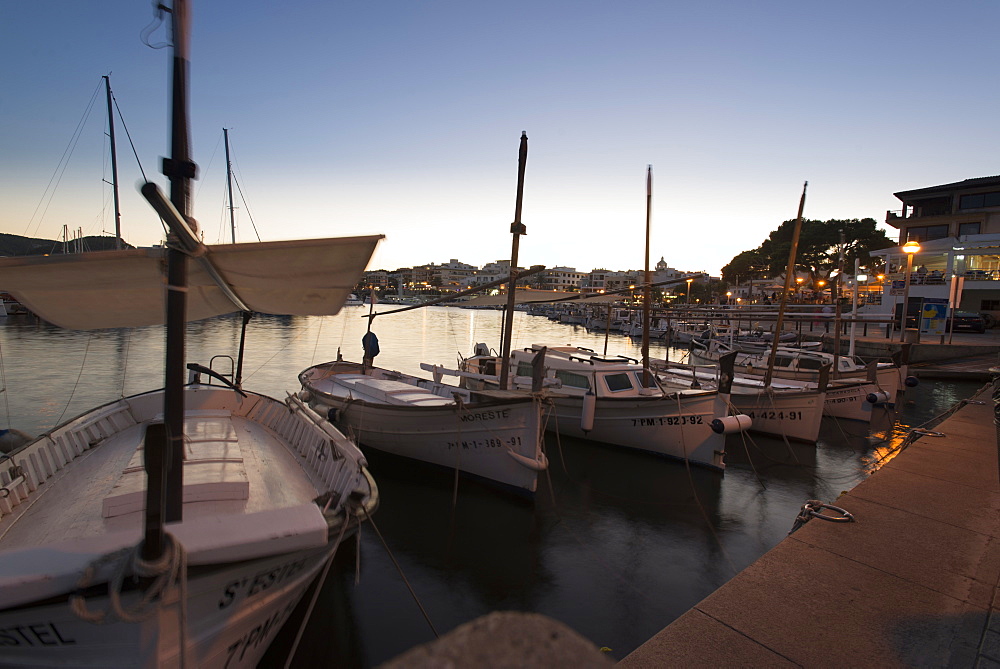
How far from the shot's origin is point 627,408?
14461 mm

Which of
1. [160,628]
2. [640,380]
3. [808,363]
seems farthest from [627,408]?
[808,363]

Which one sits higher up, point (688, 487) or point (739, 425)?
point (739, 425)

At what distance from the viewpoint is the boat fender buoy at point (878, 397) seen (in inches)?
739

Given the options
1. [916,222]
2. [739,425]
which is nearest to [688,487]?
[739,425]

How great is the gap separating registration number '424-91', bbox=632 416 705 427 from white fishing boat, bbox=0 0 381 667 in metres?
9.22

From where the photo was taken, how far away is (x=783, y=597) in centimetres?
471

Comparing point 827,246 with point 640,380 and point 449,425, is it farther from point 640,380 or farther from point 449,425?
point 449,425

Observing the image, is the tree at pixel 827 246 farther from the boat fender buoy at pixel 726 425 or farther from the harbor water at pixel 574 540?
the boat fender buoy at pixel 726 425

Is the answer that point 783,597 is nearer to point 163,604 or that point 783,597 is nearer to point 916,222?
point 163,604

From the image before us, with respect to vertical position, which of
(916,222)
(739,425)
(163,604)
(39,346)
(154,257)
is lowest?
(39,346)

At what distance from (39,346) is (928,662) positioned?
163 feet

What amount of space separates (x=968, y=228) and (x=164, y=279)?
6949 centimetres

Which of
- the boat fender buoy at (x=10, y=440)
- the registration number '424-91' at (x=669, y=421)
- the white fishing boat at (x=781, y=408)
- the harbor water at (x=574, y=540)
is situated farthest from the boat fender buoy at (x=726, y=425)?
the boat fender buoy at (x=10, y=440)

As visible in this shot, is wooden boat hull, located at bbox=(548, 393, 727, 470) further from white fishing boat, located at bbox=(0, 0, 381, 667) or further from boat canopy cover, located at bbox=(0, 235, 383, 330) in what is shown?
boat canopy cover, located at bbox=(0, 235, 383, 330)
